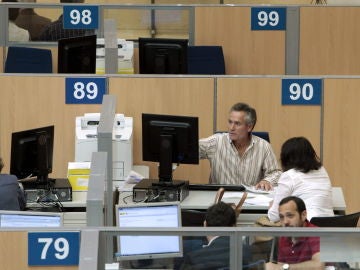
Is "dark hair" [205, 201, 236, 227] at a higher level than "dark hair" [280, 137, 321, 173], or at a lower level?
Result: lower

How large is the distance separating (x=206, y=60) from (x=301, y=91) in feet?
6.12

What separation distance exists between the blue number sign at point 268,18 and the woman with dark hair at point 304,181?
3086mm

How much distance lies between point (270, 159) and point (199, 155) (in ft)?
1.54

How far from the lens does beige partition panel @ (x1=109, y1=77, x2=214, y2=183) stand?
7.34m

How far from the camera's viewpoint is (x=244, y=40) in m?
9.32

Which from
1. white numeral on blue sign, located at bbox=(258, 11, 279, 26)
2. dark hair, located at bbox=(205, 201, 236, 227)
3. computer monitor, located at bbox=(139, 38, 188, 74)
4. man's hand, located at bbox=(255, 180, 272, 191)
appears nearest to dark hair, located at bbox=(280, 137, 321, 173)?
man's hand, located at bbox=(255, 180, 272, 191)

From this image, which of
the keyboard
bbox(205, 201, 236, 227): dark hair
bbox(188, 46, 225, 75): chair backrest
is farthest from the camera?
bbox(188, 46, 225, 75): chair backrest

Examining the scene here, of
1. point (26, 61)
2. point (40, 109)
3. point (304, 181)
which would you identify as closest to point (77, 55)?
point (26, 61)

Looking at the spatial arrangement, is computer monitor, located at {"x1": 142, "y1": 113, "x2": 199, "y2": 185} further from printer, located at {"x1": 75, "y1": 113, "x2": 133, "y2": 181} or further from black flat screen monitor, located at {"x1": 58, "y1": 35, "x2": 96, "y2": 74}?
black flat screen monitor, located at {"x1": 58, "y1": 35, "x2": 96, "y2": 74}

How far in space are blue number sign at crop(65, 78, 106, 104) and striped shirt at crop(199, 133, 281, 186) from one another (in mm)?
816

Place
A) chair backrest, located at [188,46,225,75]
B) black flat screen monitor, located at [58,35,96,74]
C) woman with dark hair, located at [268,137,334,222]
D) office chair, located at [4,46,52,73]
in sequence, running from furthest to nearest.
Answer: chair backrest, located at [188,46,225,75]
office chair, located at [4,46,52,73]
black flat screen monitor, located at [58,35,96,74]
woman with dark hair, located at [268,137,334,222]

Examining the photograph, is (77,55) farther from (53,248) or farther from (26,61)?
(53,248)

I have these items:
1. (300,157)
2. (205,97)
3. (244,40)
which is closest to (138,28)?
(244,40)

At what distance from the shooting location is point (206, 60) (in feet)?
29.9
